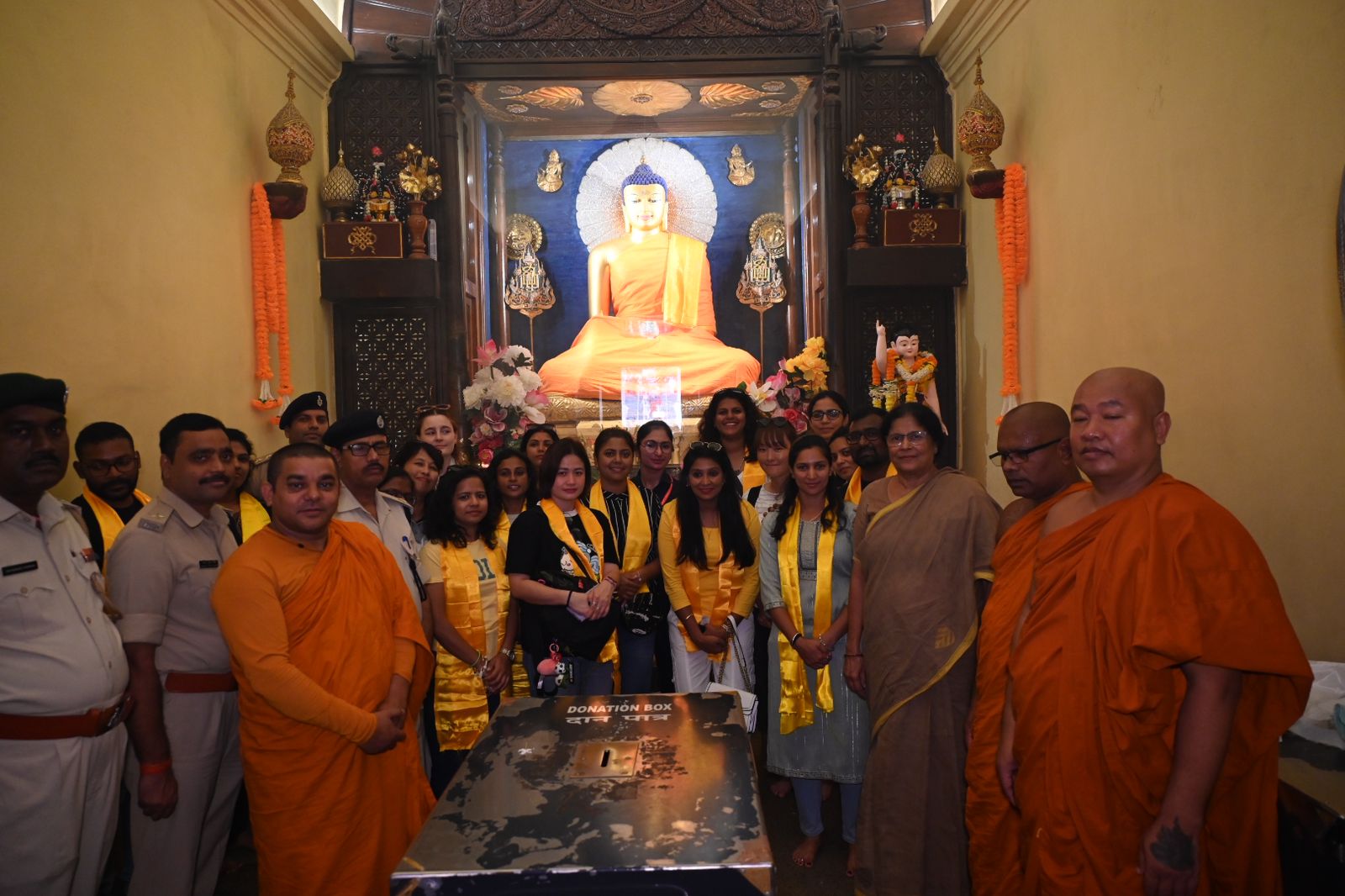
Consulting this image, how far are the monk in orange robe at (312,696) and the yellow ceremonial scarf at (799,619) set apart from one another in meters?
1.38

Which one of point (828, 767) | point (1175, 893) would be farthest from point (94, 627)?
point (1175, 893)

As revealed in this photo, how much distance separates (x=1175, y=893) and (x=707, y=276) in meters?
7.00

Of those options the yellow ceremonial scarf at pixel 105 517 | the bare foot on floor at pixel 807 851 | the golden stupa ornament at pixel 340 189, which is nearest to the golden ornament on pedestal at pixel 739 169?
the golden stupa ornament at pixel 340 189

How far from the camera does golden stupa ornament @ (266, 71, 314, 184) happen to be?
545 centimetres

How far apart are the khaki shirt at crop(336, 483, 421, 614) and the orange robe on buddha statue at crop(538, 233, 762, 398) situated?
4.02 metres

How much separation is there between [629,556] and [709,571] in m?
0.35

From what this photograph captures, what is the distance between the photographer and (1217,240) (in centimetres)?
343

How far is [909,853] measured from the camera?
2.80 meters

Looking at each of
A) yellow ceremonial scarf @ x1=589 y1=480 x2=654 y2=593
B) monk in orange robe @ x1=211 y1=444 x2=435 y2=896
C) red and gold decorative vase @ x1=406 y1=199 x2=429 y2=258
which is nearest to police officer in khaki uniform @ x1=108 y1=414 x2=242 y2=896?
monk in orange robe @ x1=211 y1=444 x2=435 y2=896

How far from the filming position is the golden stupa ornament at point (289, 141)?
545 centimetres

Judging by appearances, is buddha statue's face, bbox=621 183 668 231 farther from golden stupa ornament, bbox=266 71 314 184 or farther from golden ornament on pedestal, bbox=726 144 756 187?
golden stupa ornament, bbox=266 71 314 184

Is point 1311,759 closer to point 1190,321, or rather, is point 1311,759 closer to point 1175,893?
point 1175,893

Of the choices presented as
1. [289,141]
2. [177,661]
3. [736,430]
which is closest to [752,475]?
[736,430]

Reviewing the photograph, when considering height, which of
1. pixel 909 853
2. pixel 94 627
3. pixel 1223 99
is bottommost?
pixel 909 853
